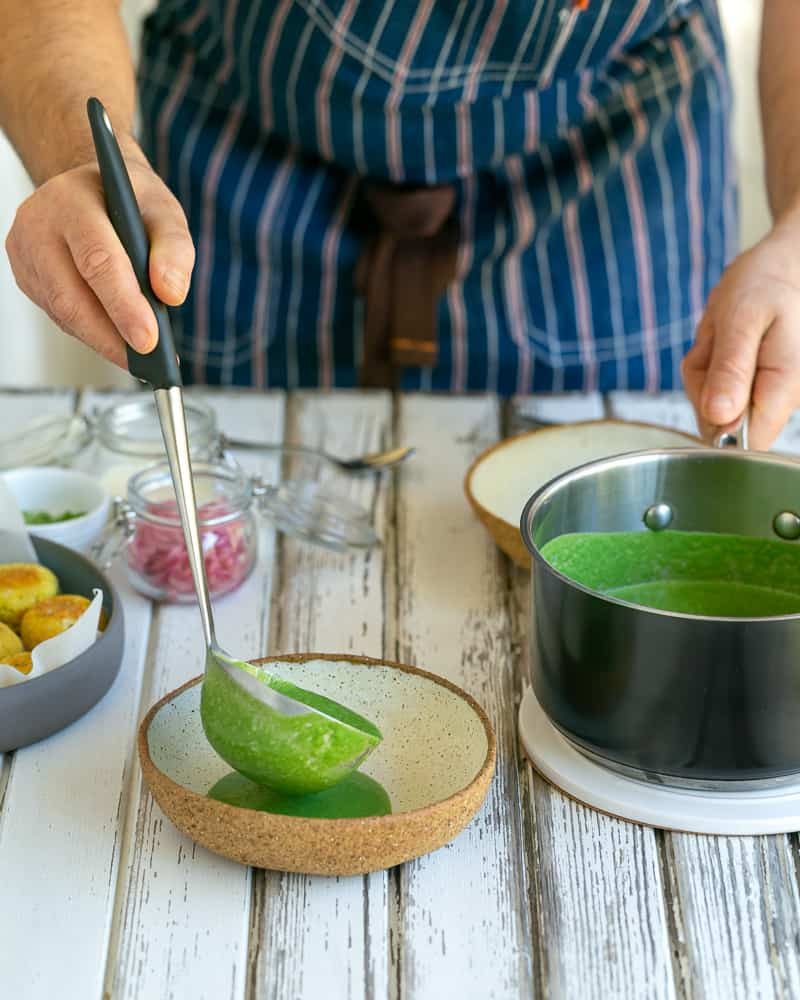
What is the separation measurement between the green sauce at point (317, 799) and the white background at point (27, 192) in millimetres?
1542

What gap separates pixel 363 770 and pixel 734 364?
421mm

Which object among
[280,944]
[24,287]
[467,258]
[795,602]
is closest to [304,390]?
[467,258]

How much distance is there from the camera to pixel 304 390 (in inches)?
55.1

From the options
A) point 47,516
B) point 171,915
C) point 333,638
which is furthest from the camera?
point 47,516

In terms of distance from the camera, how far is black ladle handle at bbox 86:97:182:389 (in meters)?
0.79

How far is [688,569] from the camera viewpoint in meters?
0.91

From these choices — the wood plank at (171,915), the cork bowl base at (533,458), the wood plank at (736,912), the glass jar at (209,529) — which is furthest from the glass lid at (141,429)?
the wood plank at (736,912)

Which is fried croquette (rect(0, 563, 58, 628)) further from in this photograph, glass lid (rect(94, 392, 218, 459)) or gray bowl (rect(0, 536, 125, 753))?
glass lid (rect(94, 392, 218, 459))

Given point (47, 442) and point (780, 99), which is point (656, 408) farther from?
point (47, 442)

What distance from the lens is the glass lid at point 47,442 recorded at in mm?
1198

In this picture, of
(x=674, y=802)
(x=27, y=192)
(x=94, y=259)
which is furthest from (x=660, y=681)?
(x=27, y=192)

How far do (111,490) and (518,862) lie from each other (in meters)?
0.57

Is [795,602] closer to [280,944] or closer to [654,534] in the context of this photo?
[654,534]

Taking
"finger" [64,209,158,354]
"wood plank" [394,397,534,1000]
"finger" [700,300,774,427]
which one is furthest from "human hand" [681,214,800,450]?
"finger" [64,209,158,354]
